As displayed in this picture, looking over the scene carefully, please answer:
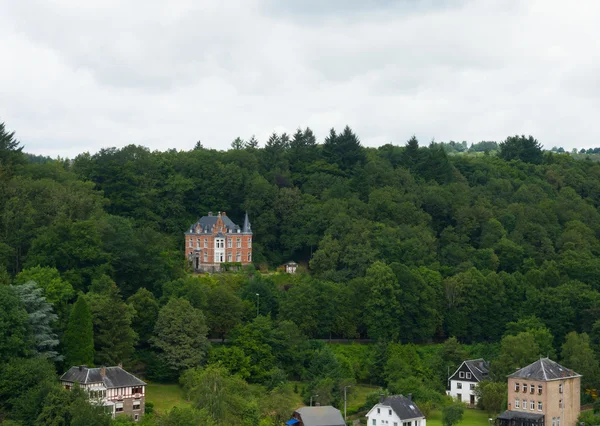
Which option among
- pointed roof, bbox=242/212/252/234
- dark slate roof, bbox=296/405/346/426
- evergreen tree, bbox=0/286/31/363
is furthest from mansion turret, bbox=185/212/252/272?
evergreen tree, bbox=0/286/31/363

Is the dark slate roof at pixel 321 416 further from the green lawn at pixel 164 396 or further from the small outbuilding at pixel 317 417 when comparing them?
the green lawn at pixel 164 396

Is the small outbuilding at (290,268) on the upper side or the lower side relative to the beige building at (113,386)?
upper

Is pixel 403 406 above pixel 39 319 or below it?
below

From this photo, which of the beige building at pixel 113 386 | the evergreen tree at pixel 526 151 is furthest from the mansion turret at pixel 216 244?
the evergreen tree at pixel 526 151

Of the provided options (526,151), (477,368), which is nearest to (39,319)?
(477,368)

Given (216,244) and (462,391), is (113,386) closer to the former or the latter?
(462,391)

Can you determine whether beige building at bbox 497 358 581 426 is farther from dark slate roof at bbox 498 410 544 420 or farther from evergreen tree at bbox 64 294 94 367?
evergreen tree at bbox 64 294 94 367
